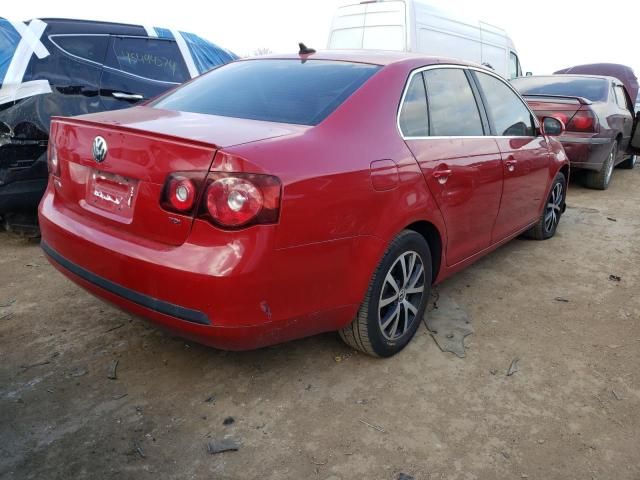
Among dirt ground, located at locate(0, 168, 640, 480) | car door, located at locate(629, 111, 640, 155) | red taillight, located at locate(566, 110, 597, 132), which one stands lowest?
dirt ground, located at locate(0, 168, 640, 480)

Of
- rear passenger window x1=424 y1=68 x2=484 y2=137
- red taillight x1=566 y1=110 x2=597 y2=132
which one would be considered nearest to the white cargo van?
red taillight x1=566 y1=110 x2=597 y2=132

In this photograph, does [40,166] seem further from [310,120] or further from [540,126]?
[540,126]

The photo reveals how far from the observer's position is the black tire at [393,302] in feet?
8.71

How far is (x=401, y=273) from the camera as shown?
2.86 meters

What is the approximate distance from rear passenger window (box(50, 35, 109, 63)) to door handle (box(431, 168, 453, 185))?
3460 millimetres

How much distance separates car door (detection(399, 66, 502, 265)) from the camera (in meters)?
2.87

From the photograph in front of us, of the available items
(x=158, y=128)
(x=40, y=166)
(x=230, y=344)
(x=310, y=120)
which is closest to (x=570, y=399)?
(x=230, y=344)

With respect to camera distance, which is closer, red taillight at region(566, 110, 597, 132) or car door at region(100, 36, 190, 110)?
car door at region(100, 36, 190, 110)

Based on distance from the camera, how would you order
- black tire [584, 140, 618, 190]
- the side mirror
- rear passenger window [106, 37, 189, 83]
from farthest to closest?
black tire [584, 140, 618, 190], rear passenger window [106, 37, 189, 83], the side mirror

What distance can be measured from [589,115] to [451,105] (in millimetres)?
4323

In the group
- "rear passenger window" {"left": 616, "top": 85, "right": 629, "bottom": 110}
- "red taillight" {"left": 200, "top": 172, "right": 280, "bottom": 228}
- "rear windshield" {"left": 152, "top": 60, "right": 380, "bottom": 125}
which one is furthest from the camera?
"rear passenger window" {"left": 616, "top": 85, "right": 629, "bottom": 110}

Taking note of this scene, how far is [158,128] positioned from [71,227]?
0.65 metres

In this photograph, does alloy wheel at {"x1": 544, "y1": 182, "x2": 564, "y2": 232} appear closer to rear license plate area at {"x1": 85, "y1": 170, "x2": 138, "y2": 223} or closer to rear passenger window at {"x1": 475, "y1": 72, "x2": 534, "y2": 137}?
rear passenger window at {"x1": 475, "y1": 72, "x2": 534, "y2": 137}

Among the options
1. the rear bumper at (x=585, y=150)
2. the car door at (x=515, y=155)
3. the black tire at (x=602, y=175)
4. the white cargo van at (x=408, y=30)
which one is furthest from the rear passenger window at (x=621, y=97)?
the car door at (x=515, y=155)
